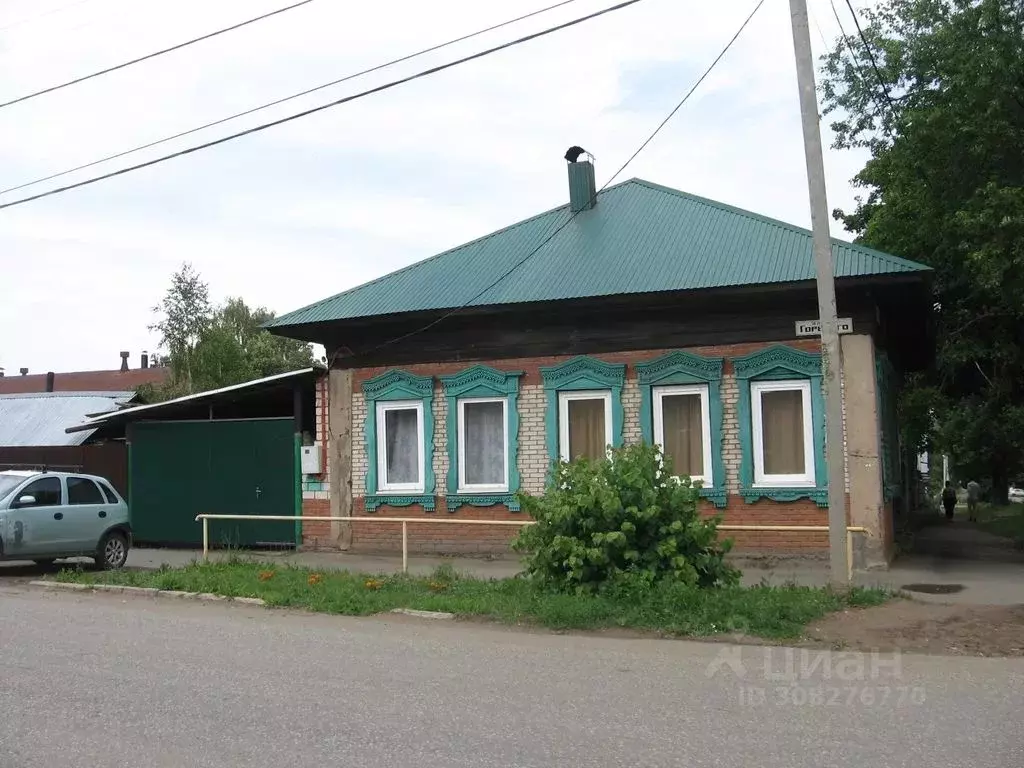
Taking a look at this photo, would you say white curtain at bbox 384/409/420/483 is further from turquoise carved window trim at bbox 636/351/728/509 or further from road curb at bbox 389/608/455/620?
road curb at bbox 389/608/455/620

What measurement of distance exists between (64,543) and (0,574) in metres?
1.10

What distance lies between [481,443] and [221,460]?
16.8 ft

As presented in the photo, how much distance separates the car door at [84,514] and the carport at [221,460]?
248 cm

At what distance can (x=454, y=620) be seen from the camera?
34.5ft

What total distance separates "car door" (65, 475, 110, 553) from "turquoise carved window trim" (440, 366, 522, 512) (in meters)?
5.22

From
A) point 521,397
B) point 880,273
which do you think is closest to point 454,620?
point 521,397

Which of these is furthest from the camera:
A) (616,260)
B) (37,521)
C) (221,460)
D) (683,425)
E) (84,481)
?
(221,460)

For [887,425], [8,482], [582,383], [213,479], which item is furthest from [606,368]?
[8,482]

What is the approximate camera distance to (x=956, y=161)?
1669 centimetres

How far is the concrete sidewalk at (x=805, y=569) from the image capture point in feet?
40.3

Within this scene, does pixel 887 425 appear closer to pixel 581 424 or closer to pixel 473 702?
pixel 581 424

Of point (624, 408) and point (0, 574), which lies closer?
point (0, 574)

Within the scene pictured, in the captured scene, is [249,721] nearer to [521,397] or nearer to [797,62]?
[797,62]

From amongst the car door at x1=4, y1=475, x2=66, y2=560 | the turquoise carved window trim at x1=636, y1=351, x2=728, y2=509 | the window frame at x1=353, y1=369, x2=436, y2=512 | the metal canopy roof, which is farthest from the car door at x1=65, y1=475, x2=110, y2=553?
the turquoise carved window trim at x1=636, y1=351, x2=728, y2=509
